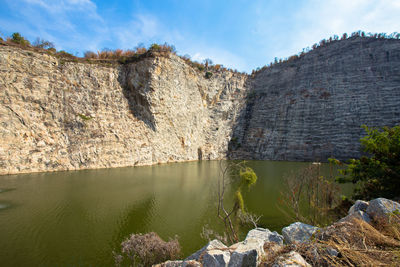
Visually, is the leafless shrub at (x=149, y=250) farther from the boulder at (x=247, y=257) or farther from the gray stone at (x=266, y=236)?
the boulder at (x=247, y=257)

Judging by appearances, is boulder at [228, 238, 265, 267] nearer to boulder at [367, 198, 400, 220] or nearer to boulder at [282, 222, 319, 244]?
boulder at [282, 222, 319, 244]

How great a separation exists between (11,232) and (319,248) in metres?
9.54

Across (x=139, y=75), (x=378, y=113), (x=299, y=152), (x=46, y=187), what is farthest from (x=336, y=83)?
(x=46, y=187)

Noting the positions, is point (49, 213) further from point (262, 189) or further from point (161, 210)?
point (262, 189)

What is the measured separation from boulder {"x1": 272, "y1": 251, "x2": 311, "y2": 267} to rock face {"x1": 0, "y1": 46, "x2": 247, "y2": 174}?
2270 cm

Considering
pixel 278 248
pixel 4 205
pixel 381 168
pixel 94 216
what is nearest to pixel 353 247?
pixel 278 248

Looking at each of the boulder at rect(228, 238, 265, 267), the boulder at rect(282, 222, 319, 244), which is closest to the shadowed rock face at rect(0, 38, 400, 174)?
the boulder at rect(228, 238, 265, 267)

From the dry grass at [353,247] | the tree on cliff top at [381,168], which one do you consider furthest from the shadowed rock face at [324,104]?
the dry grass at [353,247]

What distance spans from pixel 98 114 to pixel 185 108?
46.5ft

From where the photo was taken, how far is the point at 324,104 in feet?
113

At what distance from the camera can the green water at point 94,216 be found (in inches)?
226

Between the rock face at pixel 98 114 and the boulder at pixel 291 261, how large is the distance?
22702 mm

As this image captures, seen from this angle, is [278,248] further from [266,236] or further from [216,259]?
[216,259]

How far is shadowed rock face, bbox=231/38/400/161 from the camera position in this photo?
3031cm
